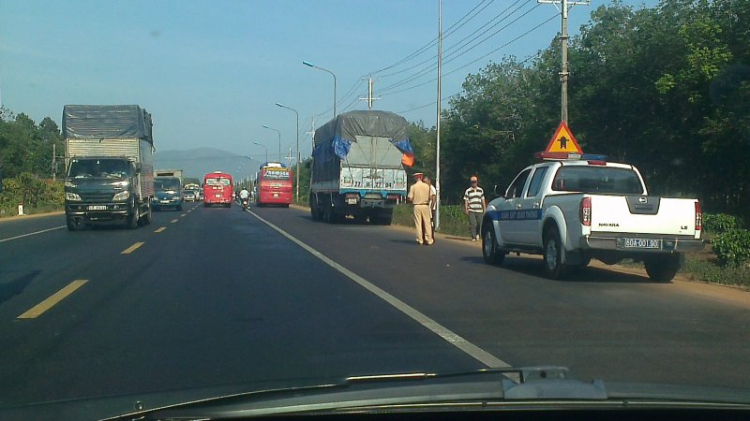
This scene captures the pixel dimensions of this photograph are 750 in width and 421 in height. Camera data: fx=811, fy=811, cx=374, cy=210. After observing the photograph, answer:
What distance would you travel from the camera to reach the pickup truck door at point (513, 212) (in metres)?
14.4

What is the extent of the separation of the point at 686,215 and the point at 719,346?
4953 mm

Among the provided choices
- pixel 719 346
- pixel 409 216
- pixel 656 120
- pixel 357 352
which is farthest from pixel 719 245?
pixel 409 216

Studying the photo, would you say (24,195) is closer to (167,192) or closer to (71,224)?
(167,192)

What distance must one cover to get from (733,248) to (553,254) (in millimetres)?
4128

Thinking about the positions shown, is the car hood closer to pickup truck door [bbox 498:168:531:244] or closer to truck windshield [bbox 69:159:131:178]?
pickup truck door [bbox 498:168:531:244]

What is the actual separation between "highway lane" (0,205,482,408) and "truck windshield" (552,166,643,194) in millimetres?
3994

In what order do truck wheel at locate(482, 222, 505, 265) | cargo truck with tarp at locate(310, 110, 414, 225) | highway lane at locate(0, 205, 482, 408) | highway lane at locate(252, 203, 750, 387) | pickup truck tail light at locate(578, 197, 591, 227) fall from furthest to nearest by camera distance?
1. cargo truck with tarp at locate(310, 110, 414, 225)
2. truck wheel at locate(482, 222, 505, 265)
3. pickup truck tail light at locate(578, 197, 591, 227)
4. highway lane at locate(252, 203, 750, 387)
5. highway lane at locate(0, 205, 482, 408)

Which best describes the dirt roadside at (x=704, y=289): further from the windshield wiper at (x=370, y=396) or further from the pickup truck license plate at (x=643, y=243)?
the windshield wiper at (x=370, y=396)

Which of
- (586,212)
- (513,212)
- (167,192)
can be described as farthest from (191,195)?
(586,212)

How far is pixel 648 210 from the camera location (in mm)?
12031

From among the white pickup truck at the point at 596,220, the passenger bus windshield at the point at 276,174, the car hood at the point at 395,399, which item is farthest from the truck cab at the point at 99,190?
the passenger bus windshield at the point at 276,174

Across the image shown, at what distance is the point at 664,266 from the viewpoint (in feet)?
42.3

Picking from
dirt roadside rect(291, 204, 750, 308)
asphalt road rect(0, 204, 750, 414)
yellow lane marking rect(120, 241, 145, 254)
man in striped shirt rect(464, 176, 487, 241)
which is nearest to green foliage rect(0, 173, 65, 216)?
yellow lane marking rect(120, 241, 145, 254)

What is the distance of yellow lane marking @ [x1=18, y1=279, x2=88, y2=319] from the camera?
9.18 meters
